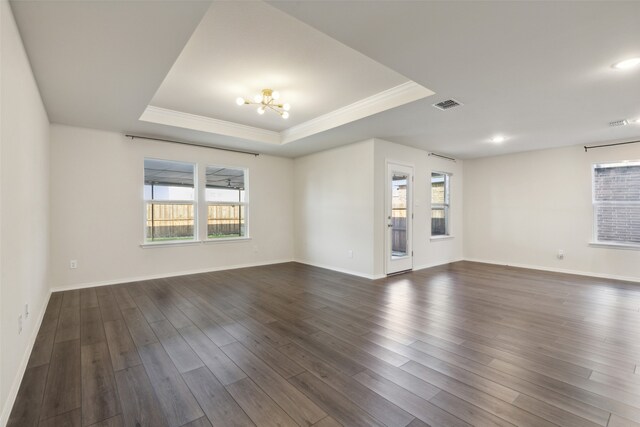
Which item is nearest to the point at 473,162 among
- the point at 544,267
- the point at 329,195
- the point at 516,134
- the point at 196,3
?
the point at 516,134

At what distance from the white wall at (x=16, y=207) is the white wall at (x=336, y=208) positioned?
421cm

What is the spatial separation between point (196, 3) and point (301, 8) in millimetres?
655

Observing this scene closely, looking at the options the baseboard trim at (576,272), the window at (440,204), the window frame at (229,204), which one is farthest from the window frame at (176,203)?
the baseboard trim at (576,272)

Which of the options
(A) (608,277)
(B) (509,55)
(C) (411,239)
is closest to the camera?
(B) (509,55)

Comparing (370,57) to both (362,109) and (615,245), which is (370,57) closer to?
(362,109)

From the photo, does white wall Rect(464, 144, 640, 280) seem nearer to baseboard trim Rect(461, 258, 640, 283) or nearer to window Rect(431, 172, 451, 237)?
baseboard trim Rect(461, 258, 640, 283)

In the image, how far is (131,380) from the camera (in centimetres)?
200

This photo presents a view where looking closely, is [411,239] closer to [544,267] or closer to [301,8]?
[544,267]

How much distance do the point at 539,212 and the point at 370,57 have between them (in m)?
5.49

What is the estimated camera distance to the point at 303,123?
4.89 meters

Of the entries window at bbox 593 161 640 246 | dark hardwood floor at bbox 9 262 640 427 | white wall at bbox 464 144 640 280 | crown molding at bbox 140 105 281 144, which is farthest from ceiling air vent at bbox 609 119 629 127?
crown molding at bbox 140 105 281 144

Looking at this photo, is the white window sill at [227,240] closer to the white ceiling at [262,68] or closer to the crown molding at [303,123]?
the crown molding at [303,123]

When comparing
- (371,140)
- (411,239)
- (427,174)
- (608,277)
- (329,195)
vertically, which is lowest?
(608,277)

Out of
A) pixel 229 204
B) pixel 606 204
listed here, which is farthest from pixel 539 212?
pixel 229 204
